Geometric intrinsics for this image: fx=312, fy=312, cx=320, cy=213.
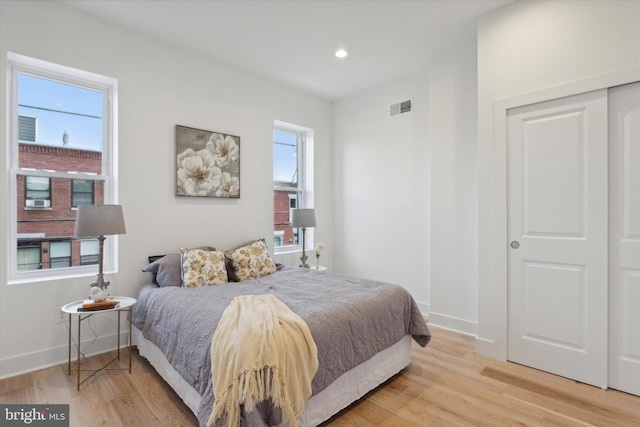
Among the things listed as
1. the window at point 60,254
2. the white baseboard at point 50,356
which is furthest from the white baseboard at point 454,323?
the window at point 60,254

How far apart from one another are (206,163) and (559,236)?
3.32 meters

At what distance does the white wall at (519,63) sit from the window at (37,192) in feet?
12.2

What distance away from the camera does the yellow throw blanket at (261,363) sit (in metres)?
1.40

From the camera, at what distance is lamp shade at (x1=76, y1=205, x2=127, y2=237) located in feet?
7.41

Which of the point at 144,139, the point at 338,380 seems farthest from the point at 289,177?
the point at 338,380

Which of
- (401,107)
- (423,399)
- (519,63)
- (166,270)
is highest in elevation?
(401,107)

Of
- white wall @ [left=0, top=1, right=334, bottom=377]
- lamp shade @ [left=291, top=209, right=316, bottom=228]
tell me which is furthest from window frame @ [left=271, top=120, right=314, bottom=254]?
lamp shade @ [left=291, top=209, right=316, bottom=228]

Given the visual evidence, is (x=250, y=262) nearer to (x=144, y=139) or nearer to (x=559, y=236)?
(x=144, y=139)

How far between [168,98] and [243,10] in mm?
1156

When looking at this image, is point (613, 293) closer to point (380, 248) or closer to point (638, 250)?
point (638, 250)

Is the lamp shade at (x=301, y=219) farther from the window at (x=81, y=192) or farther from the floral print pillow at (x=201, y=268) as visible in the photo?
the window at (x=81, y=192)

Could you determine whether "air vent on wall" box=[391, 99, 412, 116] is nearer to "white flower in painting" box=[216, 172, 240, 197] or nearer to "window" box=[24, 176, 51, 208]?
"white flower in painting" box=[216, 172, 240, 197]

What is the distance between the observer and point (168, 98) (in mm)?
3139

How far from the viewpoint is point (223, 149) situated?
3521 millimetres
